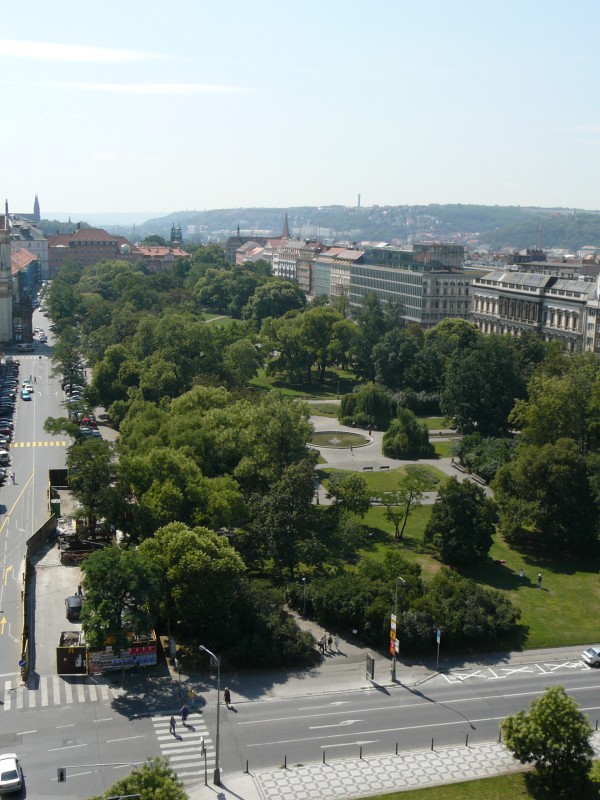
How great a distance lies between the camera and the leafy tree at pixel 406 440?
9331 cm

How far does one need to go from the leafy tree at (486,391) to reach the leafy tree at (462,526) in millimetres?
34560

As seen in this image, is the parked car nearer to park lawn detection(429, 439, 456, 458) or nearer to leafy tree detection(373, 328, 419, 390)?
park lawn detection(429, 439, 456, 458)

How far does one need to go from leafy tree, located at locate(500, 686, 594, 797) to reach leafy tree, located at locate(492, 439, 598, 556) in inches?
1224

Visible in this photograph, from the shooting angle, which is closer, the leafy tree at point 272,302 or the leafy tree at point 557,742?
the leafy tree at point 557,742

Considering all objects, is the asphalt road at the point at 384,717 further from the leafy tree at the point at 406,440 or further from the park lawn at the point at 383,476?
the leafy tree at the point at 406,440

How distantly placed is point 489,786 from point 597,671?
47.5ft

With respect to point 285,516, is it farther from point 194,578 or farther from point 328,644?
point 194,578

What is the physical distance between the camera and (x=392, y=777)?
1556 inches

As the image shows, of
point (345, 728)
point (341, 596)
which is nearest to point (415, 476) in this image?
point (341, 596)

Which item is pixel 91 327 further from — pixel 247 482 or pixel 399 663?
pixel 399 663

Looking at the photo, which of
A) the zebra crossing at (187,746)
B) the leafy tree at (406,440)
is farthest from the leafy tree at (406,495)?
the zebra crossing at (187,746)

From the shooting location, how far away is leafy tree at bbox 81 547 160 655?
151 ft

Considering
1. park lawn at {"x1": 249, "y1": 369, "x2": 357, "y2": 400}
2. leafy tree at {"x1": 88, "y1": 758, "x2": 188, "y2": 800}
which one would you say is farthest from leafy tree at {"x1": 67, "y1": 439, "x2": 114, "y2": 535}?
park lawn at {"x1": 249, "y1": 369, "x2": 357, "y2": 400}

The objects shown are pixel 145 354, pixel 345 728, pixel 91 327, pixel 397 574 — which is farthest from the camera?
pixel 91 327
